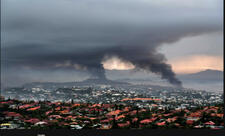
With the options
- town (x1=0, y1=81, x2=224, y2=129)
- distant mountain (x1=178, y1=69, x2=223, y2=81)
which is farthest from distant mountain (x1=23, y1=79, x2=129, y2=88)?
distant mountain (x1=178, y1=69, x2=223, y2=81)

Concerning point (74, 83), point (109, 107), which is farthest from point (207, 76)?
point (74, 83)

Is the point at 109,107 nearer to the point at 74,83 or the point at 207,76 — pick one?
the point at 74,83

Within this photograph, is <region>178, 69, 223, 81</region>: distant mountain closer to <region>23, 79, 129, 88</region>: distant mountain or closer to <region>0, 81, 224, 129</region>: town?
<region>0, 81, 224, 129</region>: town

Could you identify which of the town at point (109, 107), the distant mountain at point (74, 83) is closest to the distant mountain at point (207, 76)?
the town at point (109, 107)

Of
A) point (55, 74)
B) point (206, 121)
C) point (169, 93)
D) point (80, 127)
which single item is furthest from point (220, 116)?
point (55, 74)

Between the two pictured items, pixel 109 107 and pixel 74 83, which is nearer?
pixel 109 107

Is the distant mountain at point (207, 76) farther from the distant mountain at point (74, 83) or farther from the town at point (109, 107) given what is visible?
the distant mountain at point (74, 83)

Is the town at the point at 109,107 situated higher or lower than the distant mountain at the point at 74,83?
lower

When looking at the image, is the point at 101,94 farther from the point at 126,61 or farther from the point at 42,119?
the point at 42,119
